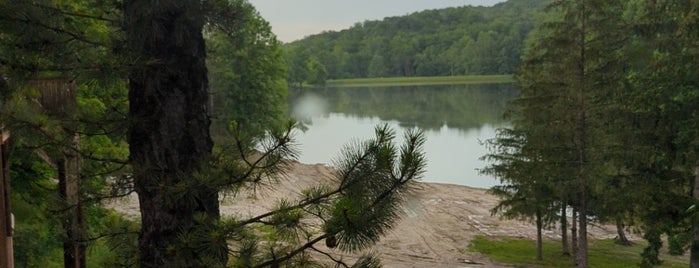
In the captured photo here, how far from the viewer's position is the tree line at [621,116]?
1266 centimetres

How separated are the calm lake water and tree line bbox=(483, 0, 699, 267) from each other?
6712 mm

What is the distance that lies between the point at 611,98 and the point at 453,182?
60.2 ft

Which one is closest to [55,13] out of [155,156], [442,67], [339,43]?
[155,156]

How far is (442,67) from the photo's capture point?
128375 millimetres

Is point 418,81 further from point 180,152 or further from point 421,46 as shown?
point 180,152

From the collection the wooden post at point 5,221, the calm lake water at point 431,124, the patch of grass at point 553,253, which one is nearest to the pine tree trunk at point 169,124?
the wooden post at point 5,221

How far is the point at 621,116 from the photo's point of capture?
14.2m

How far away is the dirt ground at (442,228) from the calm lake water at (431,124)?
210cm

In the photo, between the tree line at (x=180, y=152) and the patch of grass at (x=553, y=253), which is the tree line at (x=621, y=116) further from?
the tree line at (x=180, y=152)

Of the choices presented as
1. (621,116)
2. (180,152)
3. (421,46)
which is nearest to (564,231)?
(621,116)

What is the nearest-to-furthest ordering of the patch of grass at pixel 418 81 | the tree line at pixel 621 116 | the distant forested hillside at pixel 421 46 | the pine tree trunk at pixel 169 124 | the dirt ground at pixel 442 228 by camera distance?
the pine tree trunk at pixel 169 124 < the tree line at pixel 621 116 < the dirt ground at pixel 442 228 < the patch of grass at pixel 418 81 < the distant forested hillside at pixel 421 46

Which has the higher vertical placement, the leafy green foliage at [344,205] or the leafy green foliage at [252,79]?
the leafy green foliage at [252,79]

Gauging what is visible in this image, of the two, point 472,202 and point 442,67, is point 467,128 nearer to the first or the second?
point 472,202

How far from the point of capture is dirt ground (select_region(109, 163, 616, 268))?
60.3 feet
